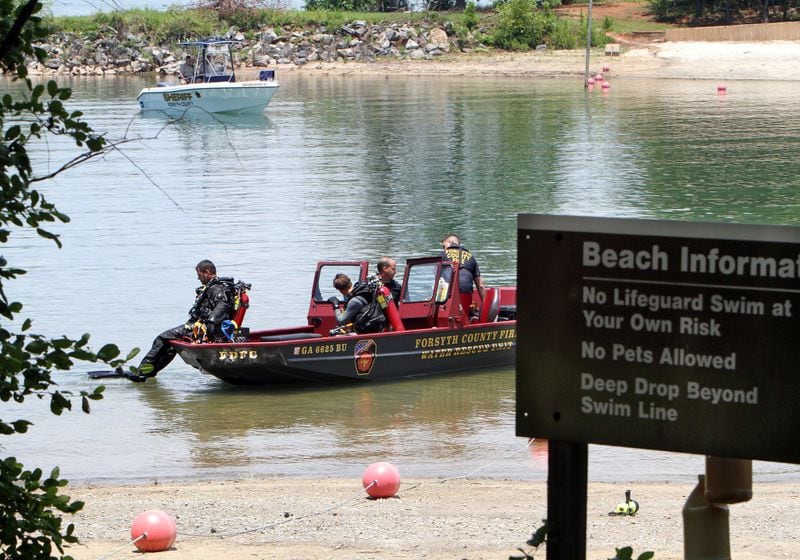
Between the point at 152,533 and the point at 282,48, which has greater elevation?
the point at 282,48

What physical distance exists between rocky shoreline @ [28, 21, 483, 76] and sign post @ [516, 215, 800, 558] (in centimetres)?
8156

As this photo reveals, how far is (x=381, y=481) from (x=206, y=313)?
15.4ft

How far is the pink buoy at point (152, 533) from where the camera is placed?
29.2 feet

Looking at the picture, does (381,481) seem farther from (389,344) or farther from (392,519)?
(389,344)

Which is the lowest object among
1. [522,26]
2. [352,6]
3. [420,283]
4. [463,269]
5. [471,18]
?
[420,283]

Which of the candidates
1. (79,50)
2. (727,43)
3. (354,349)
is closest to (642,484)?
(354,349)

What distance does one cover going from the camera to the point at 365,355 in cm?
1473

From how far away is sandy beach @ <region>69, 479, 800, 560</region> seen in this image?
29.3 feet

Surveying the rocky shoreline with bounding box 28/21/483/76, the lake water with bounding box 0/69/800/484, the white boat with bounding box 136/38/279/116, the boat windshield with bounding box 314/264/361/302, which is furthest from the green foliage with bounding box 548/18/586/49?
the boat windshield with bounding box 314/264/361/302

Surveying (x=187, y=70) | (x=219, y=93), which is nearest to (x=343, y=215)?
(x=219, y=93)

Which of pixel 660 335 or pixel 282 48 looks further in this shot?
pixel 282 48

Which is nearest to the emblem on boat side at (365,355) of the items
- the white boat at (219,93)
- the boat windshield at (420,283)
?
the boat windshield at (420,283)

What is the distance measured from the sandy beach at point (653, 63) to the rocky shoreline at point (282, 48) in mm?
3346

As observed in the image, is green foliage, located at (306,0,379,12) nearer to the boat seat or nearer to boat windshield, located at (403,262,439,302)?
boat windshield, located at (403,262,439,302)
